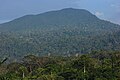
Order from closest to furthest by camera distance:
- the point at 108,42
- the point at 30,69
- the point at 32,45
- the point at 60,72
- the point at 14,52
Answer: the point at 60,72 → the point at 30,69 → the point at 108,42 → the point at 14,52 → the point at 32,45

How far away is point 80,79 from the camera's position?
49.8 meters

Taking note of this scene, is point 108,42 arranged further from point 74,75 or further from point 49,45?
point 74,75

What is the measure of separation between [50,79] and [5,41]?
145019mm

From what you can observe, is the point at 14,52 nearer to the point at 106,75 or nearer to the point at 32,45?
the point at 32,45

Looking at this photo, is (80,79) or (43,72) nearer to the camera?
(80,79)

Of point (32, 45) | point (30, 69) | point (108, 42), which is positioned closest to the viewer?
point (30, 69)

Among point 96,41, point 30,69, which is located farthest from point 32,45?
point 30,69

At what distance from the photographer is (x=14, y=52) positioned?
557 feet

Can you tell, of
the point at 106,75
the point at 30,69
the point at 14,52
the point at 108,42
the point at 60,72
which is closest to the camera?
the point at 106,75

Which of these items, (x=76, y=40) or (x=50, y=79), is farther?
(x=76, y=40)

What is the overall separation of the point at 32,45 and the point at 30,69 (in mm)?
117257

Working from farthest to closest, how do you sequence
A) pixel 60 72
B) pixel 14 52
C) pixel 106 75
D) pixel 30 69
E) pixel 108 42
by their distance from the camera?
pixel 14 52
pixel 108 42
pixel 30 69
pixel 60 72
pixel 106 75

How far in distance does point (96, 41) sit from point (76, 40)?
26846 mm

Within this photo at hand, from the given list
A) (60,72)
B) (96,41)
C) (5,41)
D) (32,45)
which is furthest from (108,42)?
(60,72)
